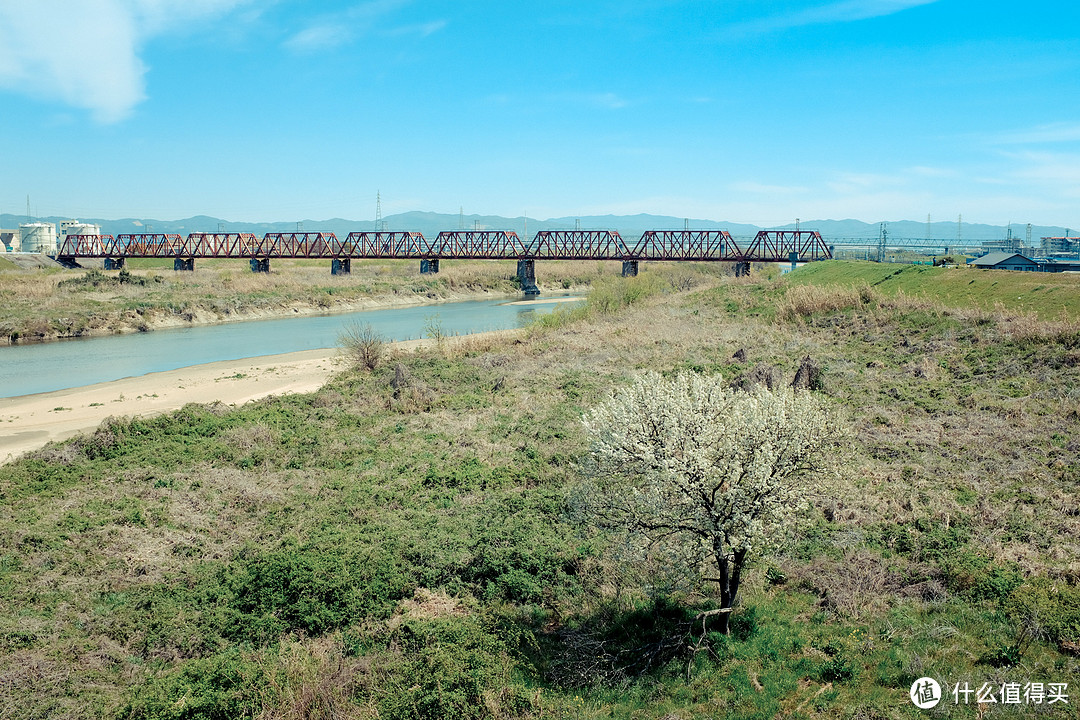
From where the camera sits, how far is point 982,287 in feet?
132

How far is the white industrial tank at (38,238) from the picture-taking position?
13725 cm

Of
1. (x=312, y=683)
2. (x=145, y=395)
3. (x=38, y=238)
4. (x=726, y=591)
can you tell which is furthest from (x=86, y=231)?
(x=726, y=591)

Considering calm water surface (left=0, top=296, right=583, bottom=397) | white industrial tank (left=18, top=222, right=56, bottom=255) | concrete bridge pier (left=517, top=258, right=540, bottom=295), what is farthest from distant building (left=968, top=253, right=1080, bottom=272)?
white industrial tank (left=18, top=222, right=56, bottom=255)

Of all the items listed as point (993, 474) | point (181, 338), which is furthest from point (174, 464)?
point (181, 338)

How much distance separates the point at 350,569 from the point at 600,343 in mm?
27043

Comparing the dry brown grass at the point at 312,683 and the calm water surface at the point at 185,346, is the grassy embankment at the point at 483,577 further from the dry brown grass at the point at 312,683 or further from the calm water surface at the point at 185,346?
the calm water surface at the point at 185,346

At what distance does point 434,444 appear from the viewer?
2292 centimetres

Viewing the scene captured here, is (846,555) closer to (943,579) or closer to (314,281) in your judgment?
(943,579)

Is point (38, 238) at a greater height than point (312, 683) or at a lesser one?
greater

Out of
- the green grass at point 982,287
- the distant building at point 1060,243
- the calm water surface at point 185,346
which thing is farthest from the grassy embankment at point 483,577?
the distant building at point 1060,243

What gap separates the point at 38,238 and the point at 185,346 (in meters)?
117

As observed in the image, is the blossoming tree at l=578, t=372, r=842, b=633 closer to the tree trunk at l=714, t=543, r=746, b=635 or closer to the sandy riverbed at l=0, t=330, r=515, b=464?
the tree trunk at l=714, t=543, r=746, b=635

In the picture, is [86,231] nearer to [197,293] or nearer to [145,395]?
[197,293]

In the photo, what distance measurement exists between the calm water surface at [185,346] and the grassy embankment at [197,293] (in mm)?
2511
